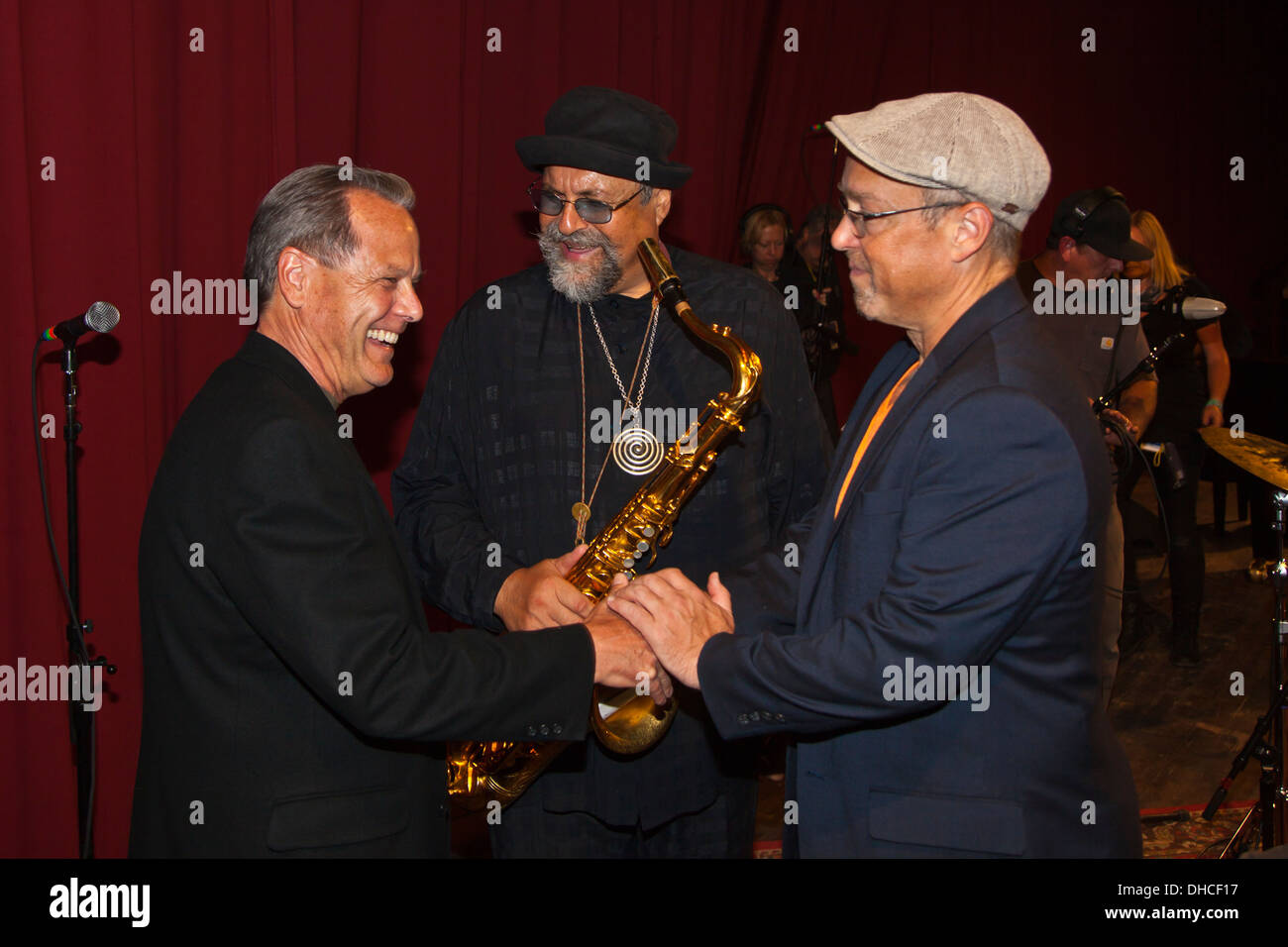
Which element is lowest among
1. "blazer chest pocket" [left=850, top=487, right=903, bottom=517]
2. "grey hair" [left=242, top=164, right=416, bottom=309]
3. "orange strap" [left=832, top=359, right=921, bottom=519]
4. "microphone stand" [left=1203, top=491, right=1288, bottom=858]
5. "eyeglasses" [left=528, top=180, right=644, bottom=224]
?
"microphone stand" [left=1203, top=491, right=1288, bottom=858]

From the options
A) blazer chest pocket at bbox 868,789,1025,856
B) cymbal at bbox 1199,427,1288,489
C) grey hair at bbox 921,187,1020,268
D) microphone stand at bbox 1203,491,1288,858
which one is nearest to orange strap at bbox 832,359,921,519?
grey hair at bbox 921,187,1020,268

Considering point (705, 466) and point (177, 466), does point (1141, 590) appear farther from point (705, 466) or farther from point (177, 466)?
point (177, 466)

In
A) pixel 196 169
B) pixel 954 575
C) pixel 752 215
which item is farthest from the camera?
pixel 752 215

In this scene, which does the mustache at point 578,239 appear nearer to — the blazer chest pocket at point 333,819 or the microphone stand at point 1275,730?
the blazer chest pocket at point 333,819

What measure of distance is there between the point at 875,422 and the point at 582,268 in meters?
0.90

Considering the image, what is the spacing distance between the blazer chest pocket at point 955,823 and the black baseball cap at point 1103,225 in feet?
10.1

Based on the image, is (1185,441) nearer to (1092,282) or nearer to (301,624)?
(1092,282)

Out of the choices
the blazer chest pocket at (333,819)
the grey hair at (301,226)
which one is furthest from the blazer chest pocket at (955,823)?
the grey hair at (301,226)

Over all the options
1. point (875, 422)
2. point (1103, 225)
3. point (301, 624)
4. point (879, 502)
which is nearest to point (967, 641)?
point (879, 502)

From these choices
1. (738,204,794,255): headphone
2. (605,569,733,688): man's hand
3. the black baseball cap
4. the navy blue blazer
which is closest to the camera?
the navy blue blazer

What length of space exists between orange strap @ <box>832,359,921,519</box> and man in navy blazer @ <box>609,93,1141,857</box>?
0.10ft

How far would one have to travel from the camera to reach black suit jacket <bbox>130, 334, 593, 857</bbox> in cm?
173

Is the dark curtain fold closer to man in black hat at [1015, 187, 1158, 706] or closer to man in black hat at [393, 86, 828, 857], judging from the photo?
man in black hat at [393, 86, 828, 857]

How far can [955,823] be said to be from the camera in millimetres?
1705
